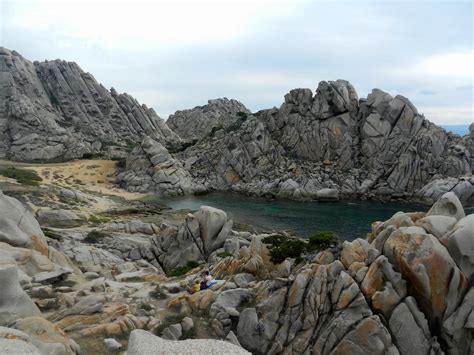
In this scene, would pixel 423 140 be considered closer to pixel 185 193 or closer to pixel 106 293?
pixel 185 193

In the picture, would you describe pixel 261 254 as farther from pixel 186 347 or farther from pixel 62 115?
pixel 62 115

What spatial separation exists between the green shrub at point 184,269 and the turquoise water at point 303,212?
2373 cm

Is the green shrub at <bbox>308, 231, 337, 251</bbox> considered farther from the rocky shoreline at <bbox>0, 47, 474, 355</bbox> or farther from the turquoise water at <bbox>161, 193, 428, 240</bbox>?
the turquoise water at <bbox>161, 193, 428, 240</bbox>

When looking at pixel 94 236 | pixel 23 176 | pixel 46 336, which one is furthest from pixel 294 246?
pixel 23 176

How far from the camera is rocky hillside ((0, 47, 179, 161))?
368 feet

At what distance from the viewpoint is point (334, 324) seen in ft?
63.4

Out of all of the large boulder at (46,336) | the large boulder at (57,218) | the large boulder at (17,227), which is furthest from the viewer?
the large boulder at (57,218)

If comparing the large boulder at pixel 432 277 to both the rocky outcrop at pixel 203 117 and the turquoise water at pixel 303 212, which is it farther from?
the rocky outcrop at pixel 203 117

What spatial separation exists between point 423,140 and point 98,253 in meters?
78.8

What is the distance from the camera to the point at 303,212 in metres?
71.5

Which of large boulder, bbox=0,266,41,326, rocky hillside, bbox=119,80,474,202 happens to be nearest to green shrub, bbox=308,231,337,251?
large boulder, bbox=0,266,41,326

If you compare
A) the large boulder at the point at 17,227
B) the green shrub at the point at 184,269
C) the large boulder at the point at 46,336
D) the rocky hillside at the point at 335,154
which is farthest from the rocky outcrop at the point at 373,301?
the rocky hillside at the point at 335,154

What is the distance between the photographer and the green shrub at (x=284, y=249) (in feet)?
84.7

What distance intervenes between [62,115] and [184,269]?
125776 mm
